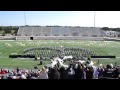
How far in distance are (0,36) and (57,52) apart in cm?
1626

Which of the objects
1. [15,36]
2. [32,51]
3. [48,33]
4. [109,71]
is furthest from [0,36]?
[109,71]

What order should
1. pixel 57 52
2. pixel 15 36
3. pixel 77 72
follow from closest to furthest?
pixel 77 72
pixel 57 52
pixel 15 36

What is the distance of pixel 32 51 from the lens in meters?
24.0

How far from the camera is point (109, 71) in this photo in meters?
5.92

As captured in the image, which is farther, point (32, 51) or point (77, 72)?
point (32, 51)
